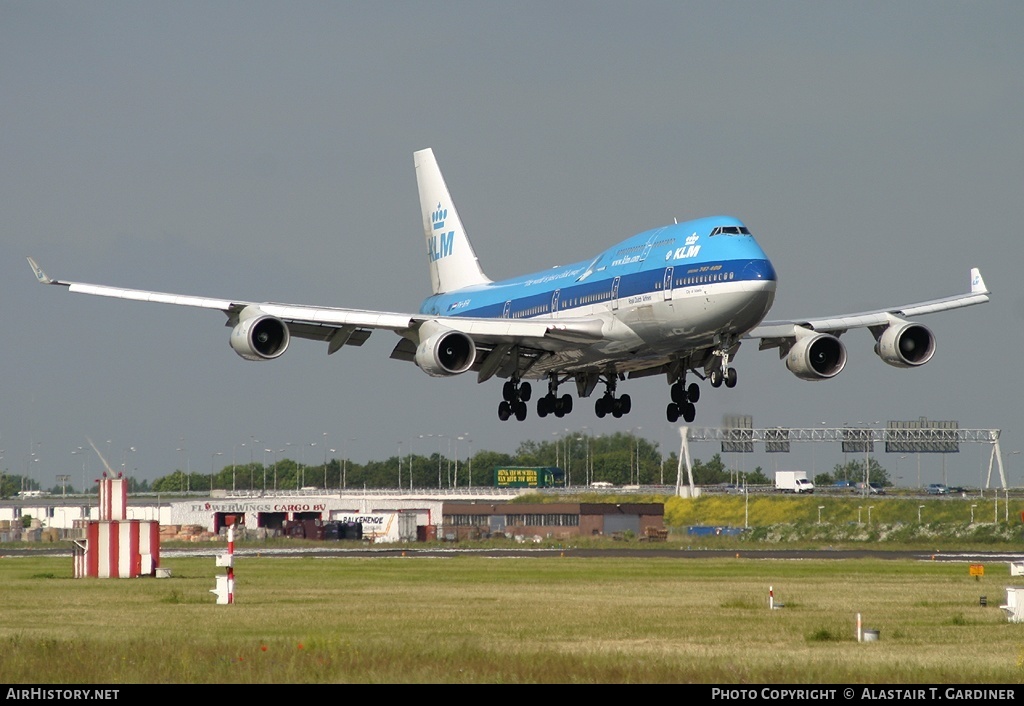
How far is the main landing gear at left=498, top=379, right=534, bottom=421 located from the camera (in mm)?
63906

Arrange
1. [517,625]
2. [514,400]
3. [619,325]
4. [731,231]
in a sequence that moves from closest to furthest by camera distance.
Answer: [517,625], [731,231], [619,325], [514,400]

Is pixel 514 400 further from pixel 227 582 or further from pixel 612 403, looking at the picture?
pixel 227 582

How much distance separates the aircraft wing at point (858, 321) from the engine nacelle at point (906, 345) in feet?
2.26

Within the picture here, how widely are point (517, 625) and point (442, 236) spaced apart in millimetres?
39285

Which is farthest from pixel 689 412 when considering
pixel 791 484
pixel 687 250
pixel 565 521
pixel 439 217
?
pixel 791 484

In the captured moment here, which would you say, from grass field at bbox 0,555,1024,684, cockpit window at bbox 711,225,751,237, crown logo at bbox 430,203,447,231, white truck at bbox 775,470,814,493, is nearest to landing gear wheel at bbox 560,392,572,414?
grass field at bbox 0,555,1024,684

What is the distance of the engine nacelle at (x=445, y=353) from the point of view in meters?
56.8

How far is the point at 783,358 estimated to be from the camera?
6047 cm

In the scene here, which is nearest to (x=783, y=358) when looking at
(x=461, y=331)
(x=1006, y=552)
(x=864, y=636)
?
(x=461, y=331)

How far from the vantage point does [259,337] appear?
57.4 meters

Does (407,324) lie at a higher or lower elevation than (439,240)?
lower

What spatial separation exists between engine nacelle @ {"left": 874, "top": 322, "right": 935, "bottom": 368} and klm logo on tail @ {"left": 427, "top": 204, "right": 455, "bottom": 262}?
96.2 ft

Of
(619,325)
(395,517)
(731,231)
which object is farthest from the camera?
(395,517)

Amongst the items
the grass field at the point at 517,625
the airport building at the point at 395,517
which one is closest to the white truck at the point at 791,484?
the airport building at the point at 395,517
